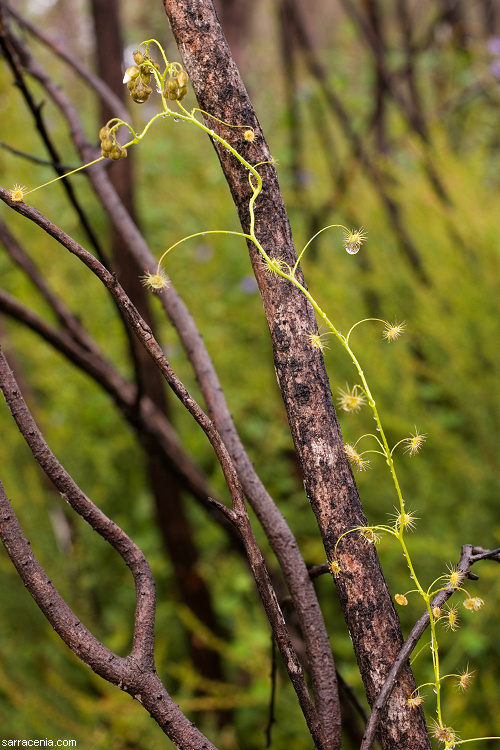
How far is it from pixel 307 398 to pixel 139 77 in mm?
219

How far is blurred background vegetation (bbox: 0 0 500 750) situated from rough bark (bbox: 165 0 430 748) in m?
0.51

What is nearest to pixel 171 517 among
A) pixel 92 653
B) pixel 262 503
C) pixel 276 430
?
pixel 276 430

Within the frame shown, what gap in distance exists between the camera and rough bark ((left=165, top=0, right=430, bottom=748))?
377 millimetres

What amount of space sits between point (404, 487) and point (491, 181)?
6.03 feet

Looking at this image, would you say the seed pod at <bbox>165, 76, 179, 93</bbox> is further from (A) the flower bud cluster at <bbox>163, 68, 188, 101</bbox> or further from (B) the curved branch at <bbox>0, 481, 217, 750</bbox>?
(B) the curved branch at <bbox>0, 481, 217, 750</bbox>

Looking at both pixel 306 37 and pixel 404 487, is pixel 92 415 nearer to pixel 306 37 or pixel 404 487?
pixel 404 487

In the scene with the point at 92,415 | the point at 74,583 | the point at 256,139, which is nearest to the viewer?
the point at 256,139

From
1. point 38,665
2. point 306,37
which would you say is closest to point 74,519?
point 38,665

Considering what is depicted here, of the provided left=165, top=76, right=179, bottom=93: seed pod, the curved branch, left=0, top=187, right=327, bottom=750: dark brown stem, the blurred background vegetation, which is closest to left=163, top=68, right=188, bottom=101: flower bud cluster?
left=165, top=76, right=179, bottom=93: seed pod

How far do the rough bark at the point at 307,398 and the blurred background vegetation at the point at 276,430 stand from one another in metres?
0.51

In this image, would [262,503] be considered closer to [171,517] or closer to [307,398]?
[307,398]

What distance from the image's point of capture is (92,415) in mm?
2078

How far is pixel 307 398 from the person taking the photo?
1.28ft

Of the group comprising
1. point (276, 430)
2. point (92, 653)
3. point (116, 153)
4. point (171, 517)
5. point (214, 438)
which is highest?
point (276, 430)
